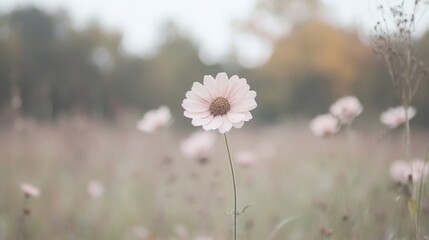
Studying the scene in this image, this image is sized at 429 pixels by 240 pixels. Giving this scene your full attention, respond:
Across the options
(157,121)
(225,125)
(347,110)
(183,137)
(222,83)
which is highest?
(183,137)

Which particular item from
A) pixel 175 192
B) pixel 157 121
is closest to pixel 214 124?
pixel 157 121

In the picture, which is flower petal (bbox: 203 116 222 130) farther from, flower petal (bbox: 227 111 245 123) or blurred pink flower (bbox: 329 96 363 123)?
blurred pink flower (bbox: 329 96 363 123)

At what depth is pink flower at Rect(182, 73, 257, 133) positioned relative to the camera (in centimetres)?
108

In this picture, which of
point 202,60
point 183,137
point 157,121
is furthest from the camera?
point 202,60

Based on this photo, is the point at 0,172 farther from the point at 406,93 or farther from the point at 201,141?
the point at 406,93

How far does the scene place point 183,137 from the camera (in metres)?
6.24

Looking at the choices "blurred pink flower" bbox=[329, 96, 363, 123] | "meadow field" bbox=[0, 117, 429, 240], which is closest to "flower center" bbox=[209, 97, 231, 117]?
"meadow field" bbox=[0, 117, 429, 240]

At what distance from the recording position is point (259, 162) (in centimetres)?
406

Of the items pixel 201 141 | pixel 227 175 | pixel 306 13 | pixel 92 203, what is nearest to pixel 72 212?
pixel 92 203

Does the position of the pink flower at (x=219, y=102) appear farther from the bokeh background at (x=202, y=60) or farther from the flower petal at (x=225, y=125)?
the bokeh background at (x=202, y=60)

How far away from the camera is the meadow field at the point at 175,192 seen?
2.07m

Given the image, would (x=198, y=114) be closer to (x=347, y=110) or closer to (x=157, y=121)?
(x=347, y=110)

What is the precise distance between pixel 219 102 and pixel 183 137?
514 centimetres

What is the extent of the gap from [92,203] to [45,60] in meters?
9.32
